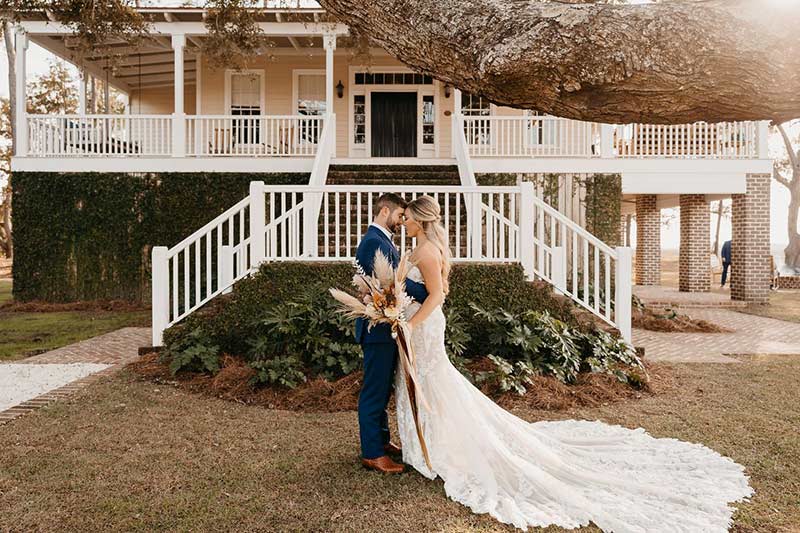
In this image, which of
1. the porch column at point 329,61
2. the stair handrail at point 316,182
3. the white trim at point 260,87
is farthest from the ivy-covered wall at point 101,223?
the white trim at point 260,87

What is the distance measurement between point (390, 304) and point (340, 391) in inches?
101

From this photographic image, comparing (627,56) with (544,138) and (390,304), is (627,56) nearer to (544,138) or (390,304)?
(390,304)

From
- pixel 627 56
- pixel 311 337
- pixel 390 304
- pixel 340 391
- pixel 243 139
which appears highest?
pixel 243 139

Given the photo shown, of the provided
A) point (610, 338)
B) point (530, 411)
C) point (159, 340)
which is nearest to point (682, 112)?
point (530, 411)

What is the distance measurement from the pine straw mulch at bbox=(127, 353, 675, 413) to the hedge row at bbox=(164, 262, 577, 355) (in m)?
0.66

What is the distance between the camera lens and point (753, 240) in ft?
49.4

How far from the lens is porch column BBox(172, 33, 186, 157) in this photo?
552 inches

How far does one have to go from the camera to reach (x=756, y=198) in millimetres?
15000

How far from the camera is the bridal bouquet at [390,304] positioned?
12.4ft

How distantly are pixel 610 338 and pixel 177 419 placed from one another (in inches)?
192

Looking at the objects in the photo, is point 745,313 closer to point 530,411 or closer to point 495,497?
point 530,411

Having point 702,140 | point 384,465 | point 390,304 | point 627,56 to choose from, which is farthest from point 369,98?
point 627,56

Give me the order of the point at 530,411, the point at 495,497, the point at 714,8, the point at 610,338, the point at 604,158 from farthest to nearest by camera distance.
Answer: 1. the point at 604,158
2. the point at 610,338
3. the point at 530,411
4. the point at 495,497
5. the point at 714,8

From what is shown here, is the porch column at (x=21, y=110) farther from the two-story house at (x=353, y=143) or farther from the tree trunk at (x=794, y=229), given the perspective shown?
the tree trunk at (x=794, y=229)
